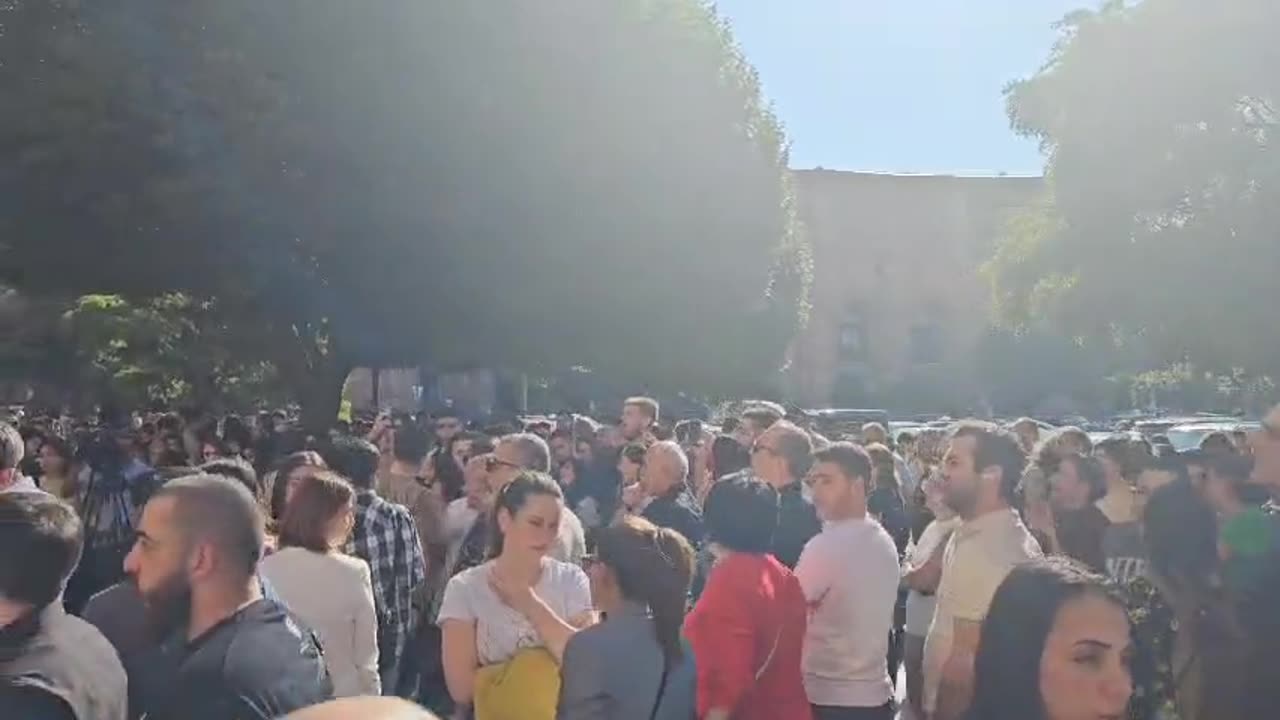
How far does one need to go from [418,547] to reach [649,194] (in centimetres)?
1646

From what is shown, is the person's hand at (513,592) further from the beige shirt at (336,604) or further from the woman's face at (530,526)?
the beige shirt at (336,604)

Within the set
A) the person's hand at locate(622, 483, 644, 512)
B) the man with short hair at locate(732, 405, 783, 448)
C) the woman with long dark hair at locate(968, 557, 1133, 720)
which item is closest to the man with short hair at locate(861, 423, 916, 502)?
the man with short hair at locate(732, 405, 783, 448)

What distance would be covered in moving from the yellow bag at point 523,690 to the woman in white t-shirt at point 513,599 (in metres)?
0.05

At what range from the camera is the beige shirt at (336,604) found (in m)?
5.35

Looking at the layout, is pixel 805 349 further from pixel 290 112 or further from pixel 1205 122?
pixel 290 112

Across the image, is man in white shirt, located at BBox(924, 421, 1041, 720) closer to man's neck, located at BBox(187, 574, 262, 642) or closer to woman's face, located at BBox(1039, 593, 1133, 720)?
woman's face, located at BBox(1039, 593, 1133, 720)

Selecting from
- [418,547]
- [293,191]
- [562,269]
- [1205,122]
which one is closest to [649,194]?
[562,269]

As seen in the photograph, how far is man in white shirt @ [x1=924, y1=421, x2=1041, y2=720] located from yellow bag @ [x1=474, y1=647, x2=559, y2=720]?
1393mm

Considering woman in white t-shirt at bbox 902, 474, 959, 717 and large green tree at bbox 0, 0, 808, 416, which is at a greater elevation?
large green tree at bbox 0, 0, 808, 416

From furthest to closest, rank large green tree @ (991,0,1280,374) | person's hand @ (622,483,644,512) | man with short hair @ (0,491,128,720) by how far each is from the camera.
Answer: large green tree @ (991,0,1280,374) → person's hand @ (622,483,644,512) → man with short hair @ (0,491,128,720)

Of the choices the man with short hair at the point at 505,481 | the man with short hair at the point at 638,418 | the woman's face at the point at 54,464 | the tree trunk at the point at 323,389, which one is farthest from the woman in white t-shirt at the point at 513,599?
the tree trunk at the point at 323,389

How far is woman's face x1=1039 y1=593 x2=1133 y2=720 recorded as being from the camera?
2932 millimetres

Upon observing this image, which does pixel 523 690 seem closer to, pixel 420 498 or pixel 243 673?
pixel 243 673

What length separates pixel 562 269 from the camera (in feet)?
72.5
